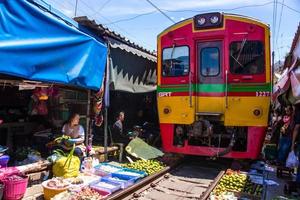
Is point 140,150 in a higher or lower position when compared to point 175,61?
lower

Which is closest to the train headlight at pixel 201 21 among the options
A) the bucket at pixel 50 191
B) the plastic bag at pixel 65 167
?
the plastic bag at pixel 65 167

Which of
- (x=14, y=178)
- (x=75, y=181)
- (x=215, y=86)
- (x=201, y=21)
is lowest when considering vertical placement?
(x=75, y=181)

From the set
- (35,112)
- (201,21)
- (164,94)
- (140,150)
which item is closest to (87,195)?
(35,112)

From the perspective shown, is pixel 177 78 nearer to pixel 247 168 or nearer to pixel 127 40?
pixel 127 40

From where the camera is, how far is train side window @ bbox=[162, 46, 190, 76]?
29.4 ft

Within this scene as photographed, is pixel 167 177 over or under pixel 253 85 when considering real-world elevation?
under

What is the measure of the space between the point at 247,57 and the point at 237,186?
3188 millimetres

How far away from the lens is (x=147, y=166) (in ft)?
26.9

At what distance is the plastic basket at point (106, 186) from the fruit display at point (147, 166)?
4.75 feet

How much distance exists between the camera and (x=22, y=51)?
18.2 ft

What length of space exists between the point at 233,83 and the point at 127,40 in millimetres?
3394

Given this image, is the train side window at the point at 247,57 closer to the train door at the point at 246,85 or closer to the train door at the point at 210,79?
the train door at the point at 246,85

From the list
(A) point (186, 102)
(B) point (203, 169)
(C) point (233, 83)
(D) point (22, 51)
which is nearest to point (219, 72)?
(C) point (233, 83)

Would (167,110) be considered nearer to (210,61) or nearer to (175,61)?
(175,61)
